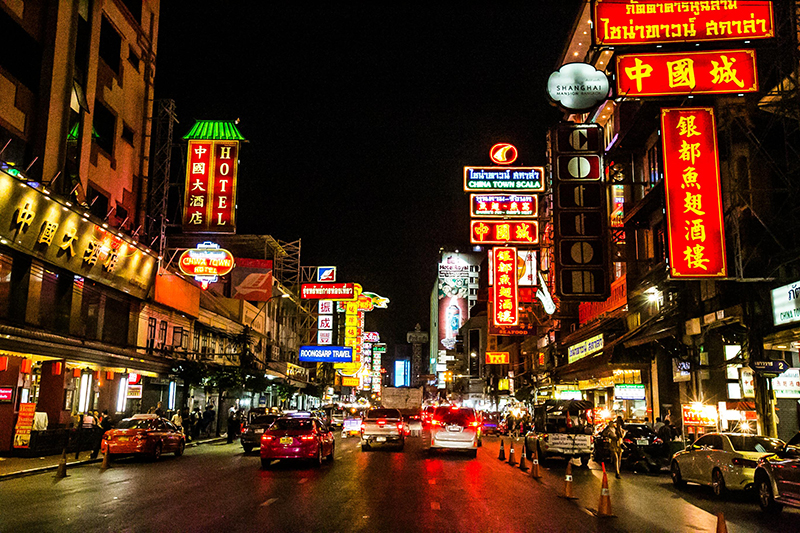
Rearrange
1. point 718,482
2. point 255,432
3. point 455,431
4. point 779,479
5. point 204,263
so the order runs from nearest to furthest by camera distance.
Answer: point 779,479, point 718,482, point 455,431, point 255,432, point 204,263

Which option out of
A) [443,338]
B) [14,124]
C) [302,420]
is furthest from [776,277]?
[443,338]

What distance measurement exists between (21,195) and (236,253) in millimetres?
45031

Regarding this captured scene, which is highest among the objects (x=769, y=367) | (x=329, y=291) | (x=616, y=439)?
(x=329, y=291)

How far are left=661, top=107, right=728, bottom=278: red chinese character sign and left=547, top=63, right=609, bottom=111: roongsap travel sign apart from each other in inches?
196

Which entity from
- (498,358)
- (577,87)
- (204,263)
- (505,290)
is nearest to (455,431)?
(577,87)

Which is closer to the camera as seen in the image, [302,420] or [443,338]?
[302,420]

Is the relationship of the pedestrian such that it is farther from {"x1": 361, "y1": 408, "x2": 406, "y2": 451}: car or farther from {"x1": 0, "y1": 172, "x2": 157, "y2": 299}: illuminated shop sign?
{"x1": 0, "y1": 172, "x2": 157, "y2": 299}: illuminated shop sign

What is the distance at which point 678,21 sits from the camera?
71.2 ft

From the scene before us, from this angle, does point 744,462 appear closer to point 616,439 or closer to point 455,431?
point 616,439

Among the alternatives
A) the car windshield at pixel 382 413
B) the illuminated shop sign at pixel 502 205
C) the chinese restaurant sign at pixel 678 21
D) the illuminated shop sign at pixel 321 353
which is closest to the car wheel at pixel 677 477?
the chinese restaurant sign at pixel 678 21

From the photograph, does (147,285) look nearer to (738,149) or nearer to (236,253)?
(738,149)

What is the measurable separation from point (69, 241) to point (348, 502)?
54.4 feet

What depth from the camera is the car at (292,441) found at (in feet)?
66.7

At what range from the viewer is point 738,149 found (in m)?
24.5
